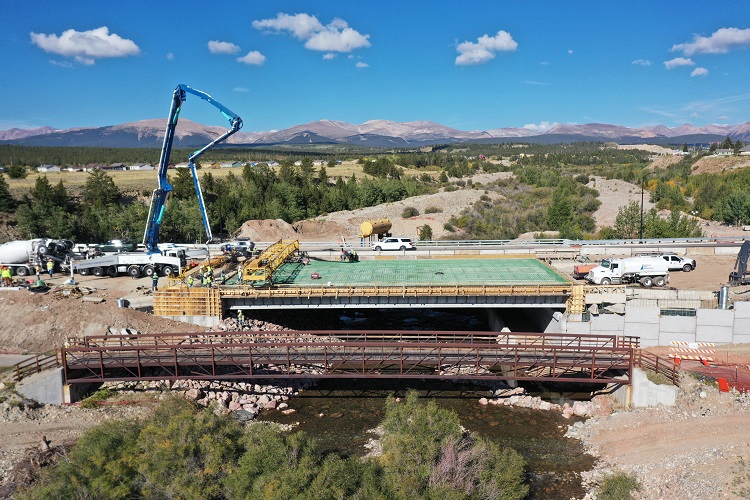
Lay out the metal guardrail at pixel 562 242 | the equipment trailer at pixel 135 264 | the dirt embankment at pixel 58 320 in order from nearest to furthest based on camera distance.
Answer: the dirt embankment at pixel 58 320 < the equipment trailer at pixel 135 264 < the metal guardrail at pixel 562 242

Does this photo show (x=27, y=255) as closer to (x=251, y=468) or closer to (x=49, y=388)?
(x=49, y=388)

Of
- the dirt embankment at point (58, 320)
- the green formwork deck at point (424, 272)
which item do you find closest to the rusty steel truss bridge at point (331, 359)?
the dirt embankment at point (58, 320)

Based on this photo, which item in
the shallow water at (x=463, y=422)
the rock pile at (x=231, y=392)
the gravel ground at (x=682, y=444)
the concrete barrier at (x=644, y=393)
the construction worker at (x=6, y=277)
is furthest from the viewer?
the construction worker at (x=6, y=277)

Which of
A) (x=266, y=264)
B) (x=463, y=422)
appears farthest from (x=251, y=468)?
(x=266, y=264)

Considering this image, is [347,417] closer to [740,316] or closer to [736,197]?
[740,316]

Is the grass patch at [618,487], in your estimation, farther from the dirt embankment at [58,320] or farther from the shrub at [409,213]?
the shrub at [409,213]

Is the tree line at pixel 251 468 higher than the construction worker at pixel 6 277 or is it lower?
lower

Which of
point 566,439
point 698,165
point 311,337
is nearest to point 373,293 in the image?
point 311,337
